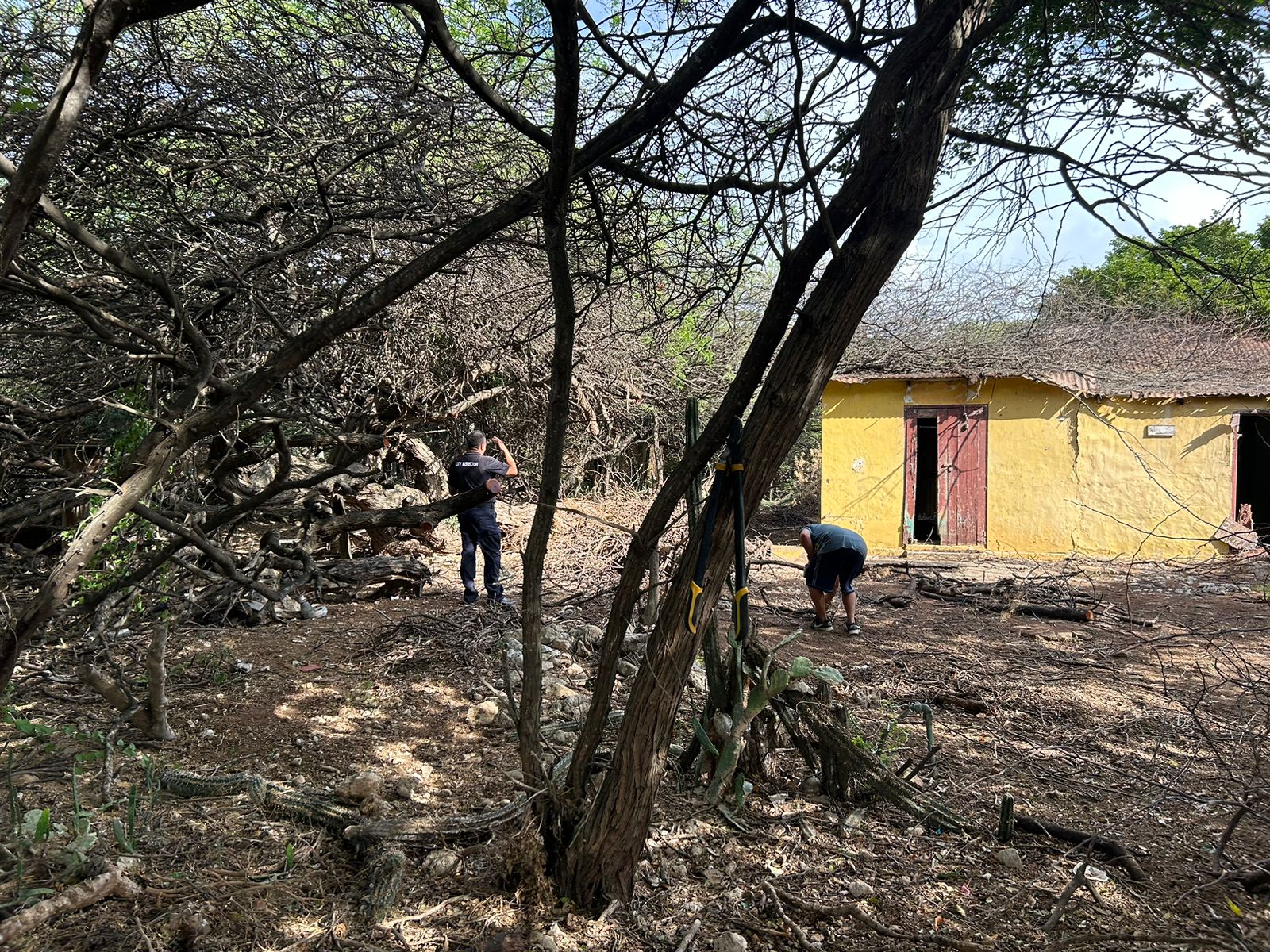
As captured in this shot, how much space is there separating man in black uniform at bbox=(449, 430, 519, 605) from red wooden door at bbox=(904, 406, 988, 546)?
25.7 feet

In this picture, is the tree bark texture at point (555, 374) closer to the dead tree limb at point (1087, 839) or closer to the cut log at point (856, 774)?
the cut log at point (856, 774)

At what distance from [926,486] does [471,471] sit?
460 inches

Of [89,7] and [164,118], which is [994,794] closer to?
[89,7]

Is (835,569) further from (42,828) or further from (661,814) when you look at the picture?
(42,828)

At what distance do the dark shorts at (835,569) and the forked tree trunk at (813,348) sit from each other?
5.00 metres

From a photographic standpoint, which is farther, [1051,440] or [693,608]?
[1051,440]

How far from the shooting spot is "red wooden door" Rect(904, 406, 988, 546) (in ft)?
42.1

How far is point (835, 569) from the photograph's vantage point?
7.37 meters

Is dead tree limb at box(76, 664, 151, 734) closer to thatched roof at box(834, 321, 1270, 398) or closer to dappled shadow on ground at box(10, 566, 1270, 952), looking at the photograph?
dappled shadow on ground at box(10, 566, 1270, 952)

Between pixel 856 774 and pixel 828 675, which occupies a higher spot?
pixel 828 675

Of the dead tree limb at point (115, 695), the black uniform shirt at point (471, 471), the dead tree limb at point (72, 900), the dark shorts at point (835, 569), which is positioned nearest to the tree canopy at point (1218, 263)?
the dark shorts at point (835, 569)

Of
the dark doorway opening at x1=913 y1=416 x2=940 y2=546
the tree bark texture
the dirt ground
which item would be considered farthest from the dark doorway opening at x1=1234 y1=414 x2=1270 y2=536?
the tree bark texture

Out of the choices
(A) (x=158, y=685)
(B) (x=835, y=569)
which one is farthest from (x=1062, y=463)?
(A) (x=158, y=685)

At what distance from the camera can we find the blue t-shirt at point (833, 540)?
7.20 metres
